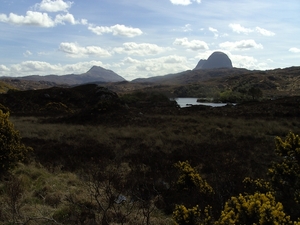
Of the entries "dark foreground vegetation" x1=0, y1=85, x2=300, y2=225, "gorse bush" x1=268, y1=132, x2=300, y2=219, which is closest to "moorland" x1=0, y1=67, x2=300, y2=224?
"dark foreground vegetation" x1=0, y1=85, x2=300, y2=225

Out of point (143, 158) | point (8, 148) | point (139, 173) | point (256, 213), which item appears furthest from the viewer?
point (143, 158)

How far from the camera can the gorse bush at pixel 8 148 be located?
29.1 ft

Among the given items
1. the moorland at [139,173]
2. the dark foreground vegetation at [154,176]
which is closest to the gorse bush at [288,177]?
the dark foreground vegetation at [154,176]

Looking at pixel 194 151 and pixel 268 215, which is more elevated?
pixel 268 215

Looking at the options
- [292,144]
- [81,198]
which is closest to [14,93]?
[81,198]

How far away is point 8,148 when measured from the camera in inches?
356

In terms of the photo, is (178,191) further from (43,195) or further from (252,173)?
(43,195)

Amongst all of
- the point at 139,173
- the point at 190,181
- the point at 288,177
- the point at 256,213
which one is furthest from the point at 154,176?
the point at 256,213

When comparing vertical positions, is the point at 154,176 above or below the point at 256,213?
below

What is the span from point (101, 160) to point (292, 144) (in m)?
7.26

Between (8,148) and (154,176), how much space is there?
5.07 meters

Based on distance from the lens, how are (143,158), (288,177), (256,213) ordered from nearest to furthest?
(256,213)
(288,177)
(143,158)

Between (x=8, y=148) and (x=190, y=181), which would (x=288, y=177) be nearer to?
(x=190, y=181)

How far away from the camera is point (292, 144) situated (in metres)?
6.81
